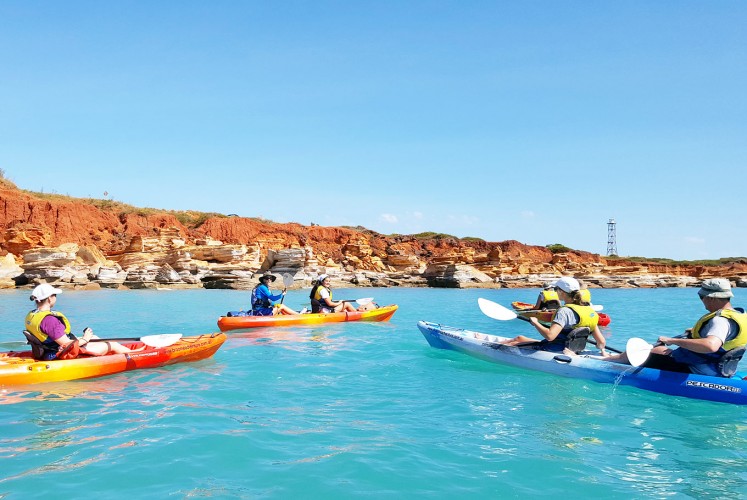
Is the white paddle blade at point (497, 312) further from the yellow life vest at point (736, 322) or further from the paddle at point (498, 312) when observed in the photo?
the yellow life vest at point (736, 322)

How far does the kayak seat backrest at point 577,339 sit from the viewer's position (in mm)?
6947

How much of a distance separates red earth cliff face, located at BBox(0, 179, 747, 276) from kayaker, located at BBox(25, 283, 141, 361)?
2866 cm

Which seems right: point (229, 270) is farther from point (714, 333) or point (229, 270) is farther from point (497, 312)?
point (714, 333)

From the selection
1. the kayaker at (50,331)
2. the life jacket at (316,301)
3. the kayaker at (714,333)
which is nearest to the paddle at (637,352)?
the kayaker at (714,333)

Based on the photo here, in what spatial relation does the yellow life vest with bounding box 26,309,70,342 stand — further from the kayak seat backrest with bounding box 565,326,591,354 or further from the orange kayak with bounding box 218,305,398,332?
the kayak seat backrest with bounding box 565,326,591,354

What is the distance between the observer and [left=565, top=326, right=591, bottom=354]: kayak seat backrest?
6.95 metres

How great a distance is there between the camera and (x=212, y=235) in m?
45.0

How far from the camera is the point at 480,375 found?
23.9 ft

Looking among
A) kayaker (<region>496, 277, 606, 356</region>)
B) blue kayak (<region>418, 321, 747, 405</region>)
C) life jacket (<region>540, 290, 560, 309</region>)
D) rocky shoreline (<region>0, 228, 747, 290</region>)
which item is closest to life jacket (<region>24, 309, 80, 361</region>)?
blue kayak (<region>418, 321, 747, 405</region>)

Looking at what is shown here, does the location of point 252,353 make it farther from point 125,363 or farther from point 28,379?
point 28,379

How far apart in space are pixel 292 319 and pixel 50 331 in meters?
6.05

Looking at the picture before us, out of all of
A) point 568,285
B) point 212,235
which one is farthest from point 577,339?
point 212,235

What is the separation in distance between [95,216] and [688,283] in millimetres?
49570

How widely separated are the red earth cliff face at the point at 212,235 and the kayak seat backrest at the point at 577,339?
3162cm
